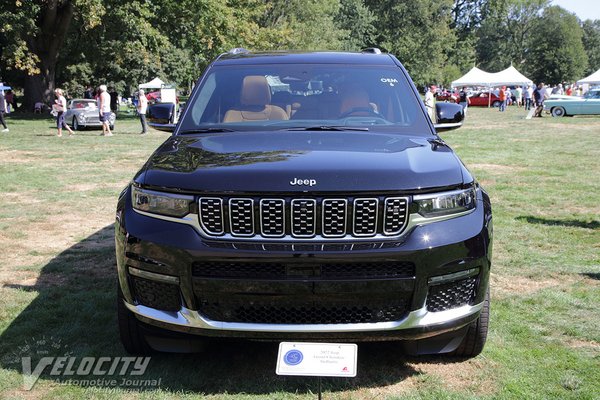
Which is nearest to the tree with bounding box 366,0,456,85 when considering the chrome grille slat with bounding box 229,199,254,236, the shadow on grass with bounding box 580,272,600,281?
the shadow on grass with bounding box 580,272,600,281

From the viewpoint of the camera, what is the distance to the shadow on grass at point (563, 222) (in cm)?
795

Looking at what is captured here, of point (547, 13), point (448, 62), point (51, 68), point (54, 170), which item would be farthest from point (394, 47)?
point (54, 170)

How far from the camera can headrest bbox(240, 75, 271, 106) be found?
15.5 feet

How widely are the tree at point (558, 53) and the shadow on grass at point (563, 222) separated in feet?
281

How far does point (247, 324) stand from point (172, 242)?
1.86 ft

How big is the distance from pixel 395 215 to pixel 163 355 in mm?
1747

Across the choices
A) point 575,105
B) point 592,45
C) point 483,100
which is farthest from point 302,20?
point 592,45

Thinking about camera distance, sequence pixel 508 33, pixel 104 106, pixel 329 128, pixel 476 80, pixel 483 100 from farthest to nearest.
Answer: pixel 508 33 → pixel 483 100 → pixel 476 80 → pixel 104 106 → pixel 329 128

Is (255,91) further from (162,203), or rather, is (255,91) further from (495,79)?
(495,79)

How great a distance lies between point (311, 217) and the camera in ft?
10.4

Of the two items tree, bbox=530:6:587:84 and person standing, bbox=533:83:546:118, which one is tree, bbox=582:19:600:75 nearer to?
tree, bbox=530:6:587:84

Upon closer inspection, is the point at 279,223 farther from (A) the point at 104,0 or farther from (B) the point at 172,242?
(A) the point at 104,0

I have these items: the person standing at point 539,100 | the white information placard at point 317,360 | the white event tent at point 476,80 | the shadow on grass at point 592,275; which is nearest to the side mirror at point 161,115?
the white information placard at point 317,360

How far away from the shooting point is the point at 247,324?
3240mm
